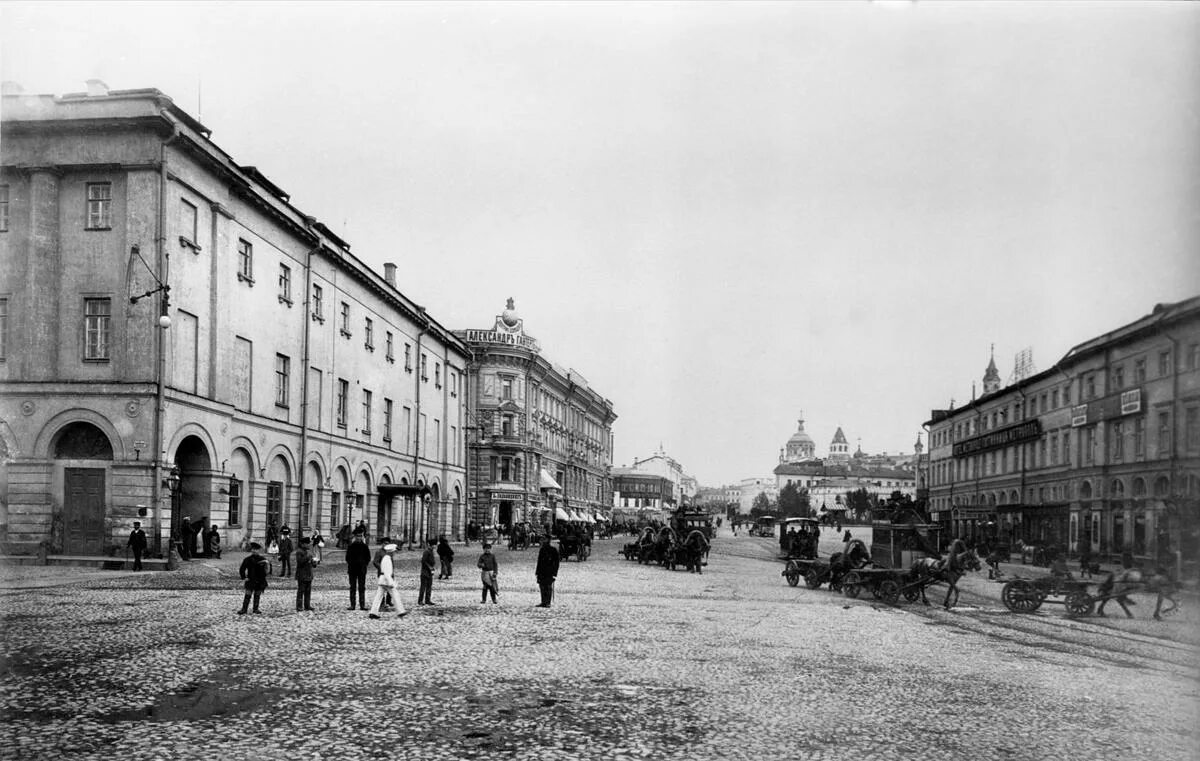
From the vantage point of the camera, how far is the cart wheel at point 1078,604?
19688mm

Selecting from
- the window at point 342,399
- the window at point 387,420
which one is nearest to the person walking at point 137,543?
the window at point 342,399

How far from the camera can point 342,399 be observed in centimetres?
4253

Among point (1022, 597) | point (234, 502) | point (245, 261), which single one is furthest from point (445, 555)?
point (245, 261)

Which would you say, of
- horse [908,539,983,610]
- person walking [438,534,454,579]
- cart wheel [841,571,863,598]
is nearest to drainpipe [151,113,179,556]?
person walking [438,534,454,579]

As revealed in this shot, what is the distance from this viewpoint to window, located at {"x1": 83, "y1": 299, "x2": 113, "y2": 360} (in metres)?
26.5

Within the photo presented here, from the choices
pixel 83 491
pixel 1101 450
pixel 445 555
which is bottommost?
pixel 445 555

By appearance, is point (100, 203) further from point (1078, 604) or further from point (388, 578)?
point (1078, 604)

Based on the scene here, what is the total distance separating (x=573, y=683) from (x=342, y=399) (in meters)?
34.1

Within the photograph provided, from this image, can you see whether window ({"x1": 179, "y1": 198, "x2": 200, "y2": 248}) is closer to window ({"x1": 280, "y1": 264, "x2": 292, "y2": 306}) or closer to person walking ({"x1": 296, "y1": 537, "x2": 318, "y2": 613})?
window ({"x1": 280, "y1": 264, "x2": 292, "y2": 306})

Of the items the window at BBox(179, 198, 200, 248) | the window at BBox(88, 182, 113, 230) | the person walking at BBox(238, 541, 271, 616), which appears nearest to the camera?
the person walking at BBox(238, 541, 271, 616)

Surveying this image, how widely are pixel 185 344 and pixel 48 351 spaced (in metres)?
3.52

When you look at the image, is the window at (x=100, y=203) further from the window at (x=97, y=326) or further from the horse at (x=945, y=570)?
the horse at (x=945, y=570)

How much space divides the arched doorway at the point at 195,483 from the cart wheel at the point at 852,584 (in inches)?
728

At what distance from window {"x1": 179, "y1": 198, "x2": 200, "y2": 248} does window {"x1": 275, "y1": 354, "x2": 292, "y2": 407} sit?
7521 mm
